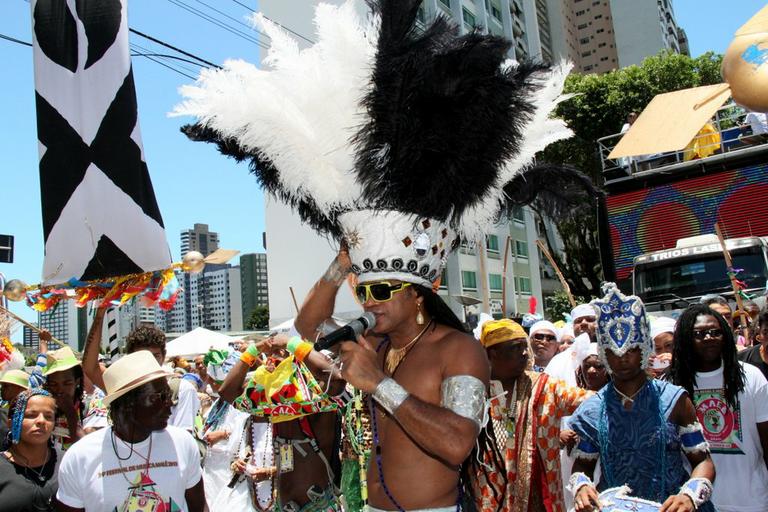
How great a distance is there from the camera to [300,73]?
110 inches

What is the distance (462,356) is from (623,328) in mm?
1262

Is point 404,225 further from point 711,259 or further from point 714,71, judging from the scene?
point 714,71

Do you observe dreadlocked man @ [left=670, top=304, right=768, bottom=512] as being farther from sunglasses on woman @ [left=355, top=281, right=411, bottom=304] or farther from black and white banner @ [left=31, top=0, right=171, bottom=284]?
black and white banner @ [left=31, top=0, right=171, bottom=284]

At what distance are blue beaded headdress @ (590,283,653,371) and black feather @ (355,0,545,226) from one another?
125cm

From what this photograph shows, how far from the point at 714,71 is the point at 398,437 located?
3053cm

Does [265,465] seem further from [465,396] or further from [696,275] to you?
[696,275]

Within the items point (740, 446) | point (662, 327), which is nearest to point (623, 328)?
point (740, 446)

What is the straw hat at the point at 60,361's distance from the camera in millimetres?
4691

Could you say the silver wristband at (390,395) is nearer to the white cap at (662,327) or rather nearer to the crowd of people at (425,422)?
the crowd of people at (425,422)

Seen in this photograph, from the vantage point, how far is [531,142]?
2.88m

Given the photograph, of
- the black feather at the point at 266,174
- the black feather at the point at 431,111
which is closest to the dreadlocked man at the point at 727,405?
the black feather at the point at 431,111

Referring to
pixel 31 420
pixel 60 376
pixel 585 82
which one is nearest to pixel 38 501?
pixel 31 420

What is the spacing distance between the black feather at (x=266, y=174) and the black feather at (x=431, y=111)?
365 millimetres

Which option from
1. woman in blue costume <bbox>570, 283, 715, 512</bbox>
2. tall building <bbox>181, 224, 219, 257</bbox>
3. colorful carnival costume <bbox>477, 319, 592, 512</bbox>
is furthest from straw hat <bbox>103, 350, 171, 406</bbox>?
tall building <bbox>181, 224, 219, 257</bbox>
